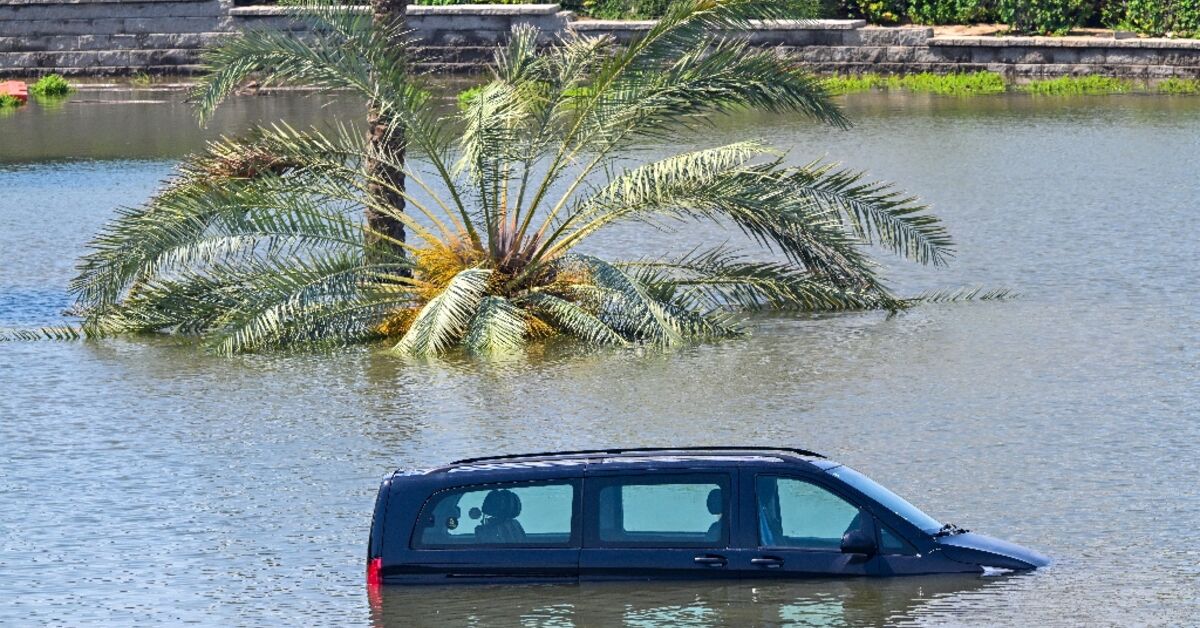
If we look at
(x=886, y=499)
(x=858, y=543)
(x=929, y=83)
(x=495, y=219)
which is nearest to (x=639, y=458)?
(x=858, y=543)

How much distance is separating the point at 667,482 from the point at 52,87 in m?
37.6

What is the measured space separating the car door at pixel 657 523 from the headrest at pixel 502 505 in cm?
39

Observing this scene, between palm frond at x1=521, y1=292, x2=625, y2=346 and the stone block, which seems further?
the stone block

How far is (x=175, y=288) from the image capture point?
20.4m

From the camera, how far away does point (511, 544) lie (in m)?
11.3

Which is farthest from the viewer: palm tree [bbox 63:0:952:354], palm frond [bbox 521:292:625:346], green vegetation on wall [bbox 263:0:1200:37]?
green vegetation on wall [bbox 263:0:1200:37]

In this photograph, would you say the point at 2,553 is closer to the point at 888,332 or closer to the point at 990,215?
the point at 888,332

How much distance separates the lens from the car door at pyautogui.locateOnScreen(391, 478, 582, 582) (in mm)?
11211

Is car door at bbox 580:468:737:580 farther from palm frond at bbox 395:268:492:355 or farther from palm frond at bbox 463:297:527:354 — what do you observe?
palm frond at bbox 463:297:527:354

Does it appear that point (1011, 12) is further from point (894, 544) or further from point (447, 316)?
point (894, 544)

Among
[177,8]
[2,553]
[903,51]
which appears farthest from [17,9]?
[2,553]

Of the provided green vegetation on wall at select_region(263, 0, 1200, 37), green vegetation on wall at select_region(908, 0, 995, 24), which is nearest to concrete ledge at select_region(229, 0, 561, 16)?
green vegetation on wall at select_region(263, 0, 1200, 37)

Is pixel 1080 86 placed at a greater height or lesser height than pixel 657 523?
greater

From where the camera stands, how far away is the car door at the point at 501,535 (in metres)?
11.2
